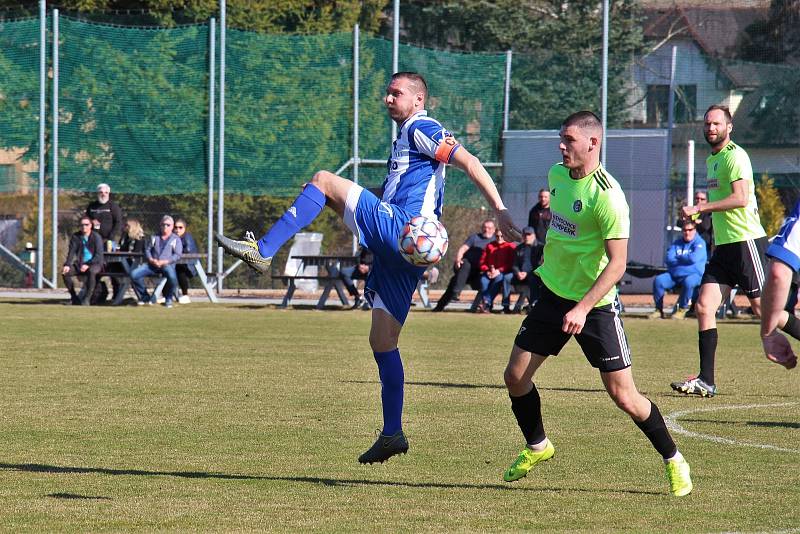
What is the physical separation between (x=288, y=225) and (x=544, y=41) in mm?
29846

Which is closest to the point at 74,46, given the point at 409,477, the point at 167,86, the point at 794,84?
the point at 167,86

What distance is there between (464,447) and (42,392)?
12.5 feet

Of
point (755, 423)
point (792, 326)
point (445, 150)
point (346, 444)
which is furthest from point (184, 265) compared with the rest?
point (445, 150)

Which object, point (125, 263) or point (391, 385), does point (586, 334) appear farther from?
point (125, 263)

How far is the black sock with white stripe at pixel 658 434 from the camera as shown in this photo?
6.29m

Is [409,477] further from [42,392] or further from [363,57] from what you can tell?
[363,57]

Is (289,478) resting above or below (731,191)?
below

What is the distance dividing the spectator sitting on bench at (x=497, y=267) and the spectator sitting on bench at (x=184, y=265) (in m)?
4.94

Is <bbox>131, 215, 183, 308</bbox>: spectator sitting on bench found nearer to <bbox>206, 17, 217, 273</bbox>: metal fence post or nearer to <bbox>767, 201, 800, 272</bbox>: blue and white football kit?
<bbox>206, 17, 217, 273</bbox>: metal fence post

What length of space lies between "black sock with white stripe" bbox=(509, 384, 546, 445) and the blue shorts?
2.47 feet

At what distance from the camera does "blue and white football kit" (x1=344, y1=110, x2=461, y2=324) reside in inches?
262

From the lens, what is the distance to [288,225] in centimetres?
652

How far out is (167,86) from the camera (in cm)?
2614

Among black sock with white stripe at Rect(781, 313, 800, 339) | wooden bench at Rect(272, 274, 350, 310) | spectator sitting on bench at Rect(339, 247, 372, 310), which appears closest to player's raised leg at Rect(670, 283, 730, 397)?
black sock with white stripe at Rect(781, 313, 800, 339)
